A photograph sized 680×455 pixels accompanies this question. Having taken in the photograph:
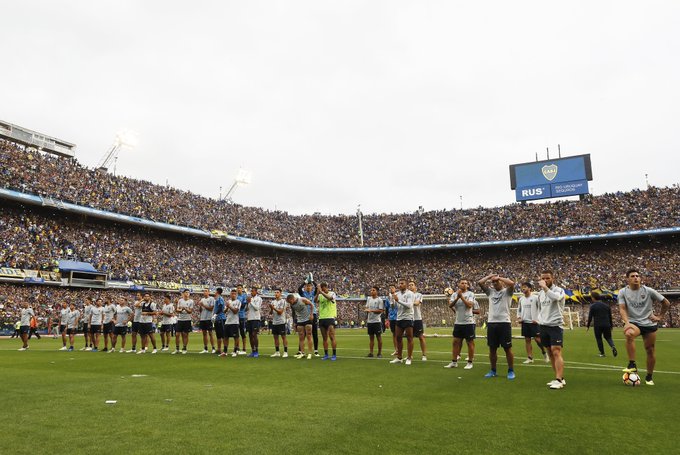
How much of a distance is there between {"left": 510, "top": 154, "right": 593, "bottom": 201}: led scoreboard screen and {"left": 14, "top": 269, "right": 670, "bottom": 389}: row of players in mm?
41594

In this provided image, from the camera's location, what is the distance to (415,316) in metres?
14.1

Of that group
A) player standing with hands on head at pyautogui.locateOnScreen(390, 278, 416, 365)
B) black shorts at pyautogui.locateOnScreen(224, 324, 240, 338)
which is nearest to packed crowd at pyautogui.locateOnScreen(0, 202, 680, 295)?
black shorts at pyautogui.locateOnScreen(224, 324, 240, 338)

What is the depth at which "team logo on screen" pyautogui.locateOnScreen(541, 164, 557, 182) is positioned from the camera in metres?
51.9

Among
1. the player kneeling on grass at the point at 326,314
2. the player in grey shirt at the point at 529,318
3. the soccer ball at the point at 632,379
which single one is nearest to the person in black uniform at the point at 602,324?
the player in grey shirt at the point at 529,318

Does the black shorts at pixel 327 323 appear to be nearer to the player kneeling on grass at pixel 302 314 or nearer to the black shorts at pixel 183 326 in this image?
the player kneeling on grass at pixel 302 314

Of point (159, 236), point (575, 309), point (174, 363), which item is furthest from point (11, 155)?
point (575, 309)

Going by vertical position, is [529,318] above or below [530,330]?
above

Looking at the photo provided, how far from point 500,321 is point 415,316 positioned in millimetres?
4769

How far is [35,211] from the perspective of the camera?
3806 cm

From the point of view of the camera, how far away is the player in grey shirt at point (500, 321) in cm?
934

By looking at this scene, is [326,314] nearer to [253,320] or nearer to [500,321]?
[253,320]

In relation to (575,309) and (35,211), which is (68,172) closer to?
(35,211)

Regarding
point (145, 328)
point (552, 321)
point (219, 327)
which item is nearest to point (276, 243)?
point (145, 328)

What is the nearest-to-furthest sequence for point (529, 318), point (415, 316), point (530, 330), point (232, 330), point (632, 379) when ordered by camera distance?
point (632, 379), point (530, 330), point (529, 318), point (415, 316), point (232, 330)
